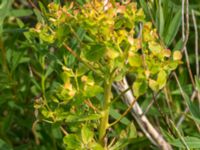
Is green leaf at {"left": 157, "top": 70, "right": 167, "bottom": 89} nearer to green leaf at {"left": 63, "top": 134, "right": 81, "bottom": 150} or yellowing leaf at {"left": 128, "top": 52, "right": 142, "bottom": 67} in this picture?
yellowing leaf at {"left": 128, "top": 52, "right": 142, "bottom": 67}

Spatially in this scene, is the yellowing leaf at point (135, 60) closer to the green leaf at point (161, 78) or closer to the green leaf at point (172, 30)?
the green leaf at point (161, 78)

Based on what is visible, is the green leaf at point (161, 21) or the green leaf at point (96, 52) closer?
the green leaf at point (96, 52)

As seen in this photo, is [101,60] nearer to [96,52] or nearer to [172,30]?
[96,52]

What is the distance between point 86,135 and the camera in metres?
1.46

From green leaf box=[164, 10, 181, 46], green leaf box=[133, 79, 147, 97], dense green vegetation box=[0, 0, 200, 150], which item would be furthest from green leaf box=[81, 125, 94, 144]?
green leaf box=[164, 10, 181, 46]

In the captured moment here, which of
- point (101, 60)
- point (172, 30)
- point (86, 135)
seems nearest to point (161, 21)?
point (172, 30)

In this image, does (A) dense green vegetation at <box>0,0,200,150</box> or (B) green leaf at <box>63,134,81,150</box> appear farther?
(B) green leaf at <box>63,134,81,150</box>

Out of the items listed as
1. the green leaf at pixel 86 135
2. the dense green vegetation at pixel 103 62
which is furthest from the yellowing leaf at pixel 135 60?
the green leaf at pixel 86 135

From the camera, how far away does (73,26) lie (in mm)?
1439

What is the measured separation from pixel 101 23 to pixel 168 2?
49 cm

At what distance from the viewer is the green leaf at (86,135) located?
1449 mm

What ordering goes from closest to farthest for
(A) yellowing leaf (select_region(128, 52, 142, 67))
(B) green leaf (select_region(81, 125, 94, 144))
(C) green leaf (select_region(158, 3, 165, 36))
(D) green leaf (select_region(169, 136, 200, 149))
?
(A) yellowing leaf (select_region(128, 52, 142, 67)), (B) green leaf (select_region(81, 125, 94, 144)), (D) green leaf (select_region(169, 136, 200, 149)), (C) green leaf (select_region(158, 3, 165, 36))

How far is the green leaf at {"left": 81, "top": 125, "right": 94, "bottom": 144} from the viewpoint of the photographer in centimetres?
145

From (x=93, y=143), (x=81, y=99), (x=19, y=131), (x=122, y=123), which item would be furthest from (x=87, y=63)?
(x=19, y=131)
